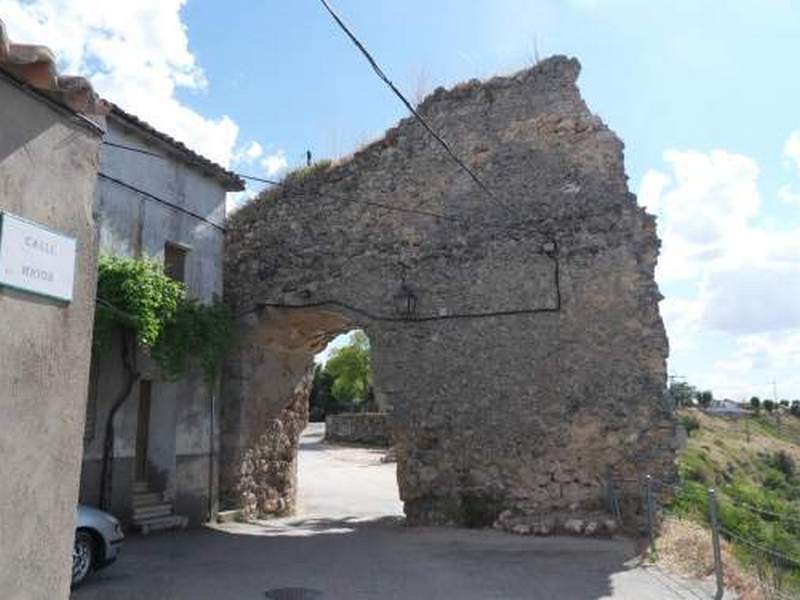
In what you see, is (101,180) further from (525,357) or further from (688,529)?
(688,529)

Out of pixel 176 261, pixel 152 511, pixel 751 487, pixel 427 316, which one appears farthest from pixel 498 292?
pixel 751 487

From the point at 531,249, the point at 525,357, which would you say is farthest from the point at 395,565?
the point at 531,249

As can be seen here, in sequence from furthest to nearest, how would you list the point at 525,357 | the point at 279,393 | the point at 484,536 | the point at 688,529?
the point at 279,393
the point at 525,357
the point at 484,536
the point at 688,529

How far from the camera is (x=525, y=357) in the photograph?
416 inches

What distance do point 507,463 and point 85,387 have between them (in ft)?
24.0

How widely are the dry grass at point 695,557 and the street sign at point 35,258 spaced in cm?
599

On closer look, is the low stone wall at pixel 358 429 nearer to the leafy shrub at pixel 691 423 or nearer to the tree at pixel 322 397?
the tree at pixel 322 397

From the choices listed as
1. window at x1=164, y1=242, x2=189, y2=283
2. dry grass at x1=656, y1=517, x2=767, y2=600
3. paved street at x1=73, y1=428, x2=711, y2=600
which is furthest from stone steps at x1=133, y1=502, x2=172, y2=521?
dry grass at x1=656, y1=517, x2=767, y2=600

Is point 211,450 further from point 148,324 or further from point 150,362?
point 148,324

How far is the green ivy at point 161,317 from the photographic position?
392 inches

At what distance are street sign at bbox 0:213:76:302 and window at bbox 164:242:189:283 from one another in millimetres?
8021

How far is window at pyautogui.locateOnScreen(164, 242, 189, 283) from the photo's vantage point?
11926mm

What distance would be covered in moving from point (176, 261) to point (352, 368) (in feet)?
85.8

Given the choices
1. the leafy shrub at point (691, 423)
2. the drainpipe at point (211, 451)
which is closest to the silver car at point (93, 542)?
the drainpipe at point (211, 451)
